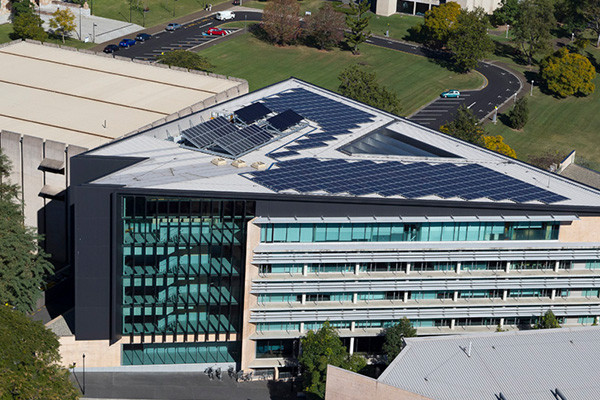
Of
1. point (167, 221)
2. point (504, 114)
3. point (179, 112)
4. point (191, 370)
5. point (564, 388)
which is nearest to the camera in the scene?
point (564, 388)

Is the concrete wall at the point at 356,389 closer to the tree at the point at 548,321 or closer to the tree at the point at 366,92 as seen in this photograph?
the tree at the point at 548,321

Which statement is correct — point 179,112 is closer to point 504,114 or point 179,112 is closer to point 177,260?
point 177,260

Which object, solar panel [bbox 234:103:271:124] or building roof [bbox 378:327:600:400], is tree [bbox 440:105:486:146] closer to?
solar panel [bbox 234:103:271:124]

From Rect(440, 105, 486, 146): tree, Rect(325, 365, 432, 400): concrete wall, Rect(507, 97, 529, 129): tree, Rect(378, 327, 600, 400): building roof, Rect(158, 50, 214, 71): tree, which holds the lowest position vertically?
Rect(325, 365, 432, 400): concrete wall

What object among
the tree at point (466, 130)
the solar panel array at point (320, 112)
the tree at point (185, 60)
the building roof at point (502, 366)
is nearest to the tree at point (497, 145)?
the tree at point (466, 130)

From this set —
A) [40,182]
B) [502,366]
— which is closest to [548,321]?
[502,366]

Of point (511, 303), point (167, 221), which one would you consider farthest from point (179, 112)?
point (511, 303)

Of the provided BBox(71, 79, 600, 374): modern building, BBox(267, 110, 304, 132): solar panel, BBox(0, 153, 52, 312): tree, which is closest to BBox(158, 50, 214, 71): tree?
BBox(267, 110, 304, 132): solar panel
